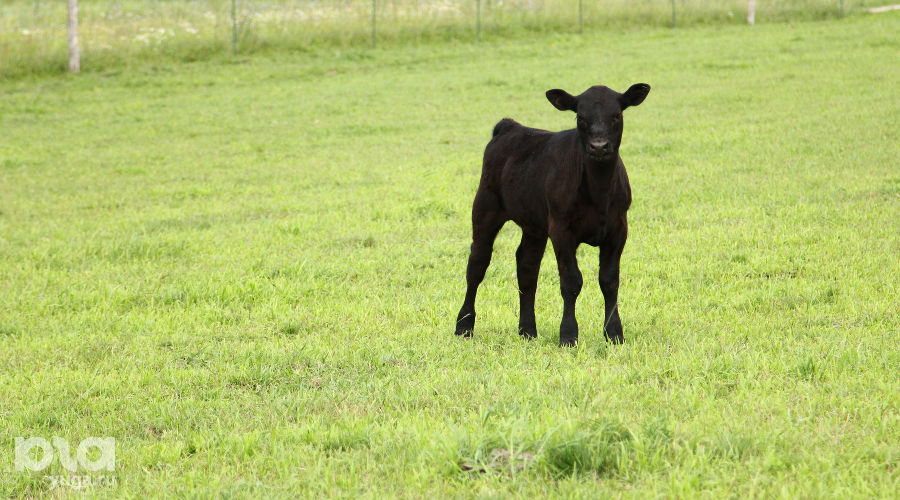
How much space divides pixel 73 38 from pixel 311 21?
331 inches

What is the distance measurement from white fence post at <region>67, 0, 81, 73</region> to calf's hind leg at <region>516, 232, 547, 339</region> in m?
24.8

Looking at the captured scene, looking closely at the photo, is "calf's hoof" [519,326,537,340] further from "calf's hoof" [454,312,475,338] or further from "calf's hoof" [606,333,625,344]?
"calf's hoof" [606,333,625,344]

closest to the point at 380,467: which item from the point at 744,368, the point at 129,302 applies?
the point at 744,368

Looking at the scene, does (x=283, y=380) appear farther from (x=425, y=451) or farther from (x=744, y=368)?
(x=744, y=368)

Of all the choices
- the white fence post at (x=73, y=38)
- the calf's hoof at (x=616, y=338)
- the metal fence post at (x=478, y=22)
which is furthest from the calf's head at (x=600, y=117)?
the metal fence post at (x=478, y=22)

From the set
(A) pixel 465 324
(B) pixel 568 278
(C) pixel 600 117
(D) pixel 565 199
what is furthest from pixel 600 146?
(A) pixel 465 324

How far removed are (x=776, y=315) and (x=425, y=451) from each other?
4.09 m

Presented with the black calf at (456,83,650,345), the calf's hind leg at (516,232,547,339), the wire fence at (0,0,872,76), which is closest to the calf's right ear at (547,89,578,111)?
the black calf at (456,83,650,345)

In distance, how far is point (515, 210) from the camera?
7730 mm

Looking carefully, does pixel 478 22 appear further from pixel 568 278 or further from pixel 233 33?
pixel 568 278

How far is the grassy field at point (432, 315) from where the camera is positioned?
187 inches

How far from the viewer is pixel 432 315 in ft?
28.5

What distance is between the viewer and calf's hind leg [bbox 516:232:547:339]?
7.85 m

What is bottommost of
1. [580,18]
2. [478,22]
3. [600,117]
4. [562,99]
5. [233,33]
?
[600,117]
